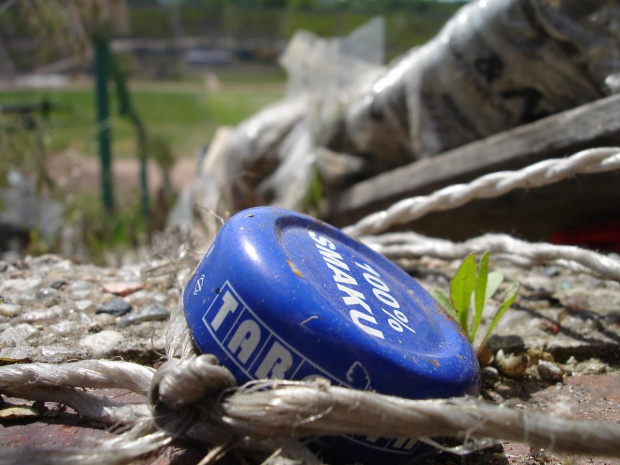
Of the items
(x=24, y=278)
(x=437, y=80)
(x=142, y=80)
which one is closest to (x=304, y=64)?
(x=437, y=80)

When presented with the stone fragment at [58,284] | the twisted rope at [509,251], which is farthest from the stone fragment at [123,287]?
the twisted rope at [509,251]

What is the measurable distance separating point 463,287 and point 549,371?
0.89 feet

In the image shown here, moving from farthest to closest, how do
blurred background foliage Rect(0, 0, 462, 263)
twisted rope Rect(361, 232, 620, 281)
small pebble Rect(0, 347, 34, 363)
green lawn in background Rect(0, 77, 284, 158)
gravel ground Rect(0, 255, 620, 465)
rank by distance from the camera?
green lawn in background Rect(0, 77, 284, 158) < blurred background foliage Rect(0, 0, 462, 263) < twisted rope Rect(361, 232, 620, 281) < small pebble Rect(0, 347, 34, 363) < gravel ground Rect(0, 255, 620, 465)

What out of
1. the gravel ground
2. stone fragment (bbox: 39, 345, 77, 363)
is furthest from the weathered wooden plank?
stone fragment (bbox: 39, 345, 77, 363)

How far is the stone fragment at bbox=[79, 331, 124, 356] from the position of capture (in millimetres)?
1252

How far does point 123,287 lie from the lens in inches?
63.2

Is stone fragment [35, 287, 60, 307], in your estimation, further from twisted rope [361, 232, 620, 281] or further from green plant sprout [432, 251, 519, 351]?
green plant sprout [432, 251, 519, 351]

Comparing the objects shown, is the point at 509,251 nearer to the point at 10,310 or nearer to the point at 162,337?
the point at 162,337

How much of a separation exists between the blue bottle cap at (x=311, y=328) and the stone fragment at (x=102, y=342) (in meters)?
0.35

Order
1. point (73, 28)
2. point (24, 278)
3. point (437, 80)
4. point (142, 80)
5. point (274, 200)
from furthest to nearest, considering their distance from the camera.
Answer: point (142, 80) → point (73, 28) → point (274, 200) → point (437, 80) → point (24, 278)

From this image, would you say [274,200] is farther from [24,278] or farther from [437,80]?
[24,278]

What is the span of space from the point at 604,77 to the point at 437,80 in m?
0.56

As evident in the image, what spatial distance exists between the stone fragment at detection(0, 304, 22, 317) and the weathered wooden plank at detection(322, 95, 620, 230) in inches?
54.5

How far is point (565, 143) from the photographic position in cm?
174
